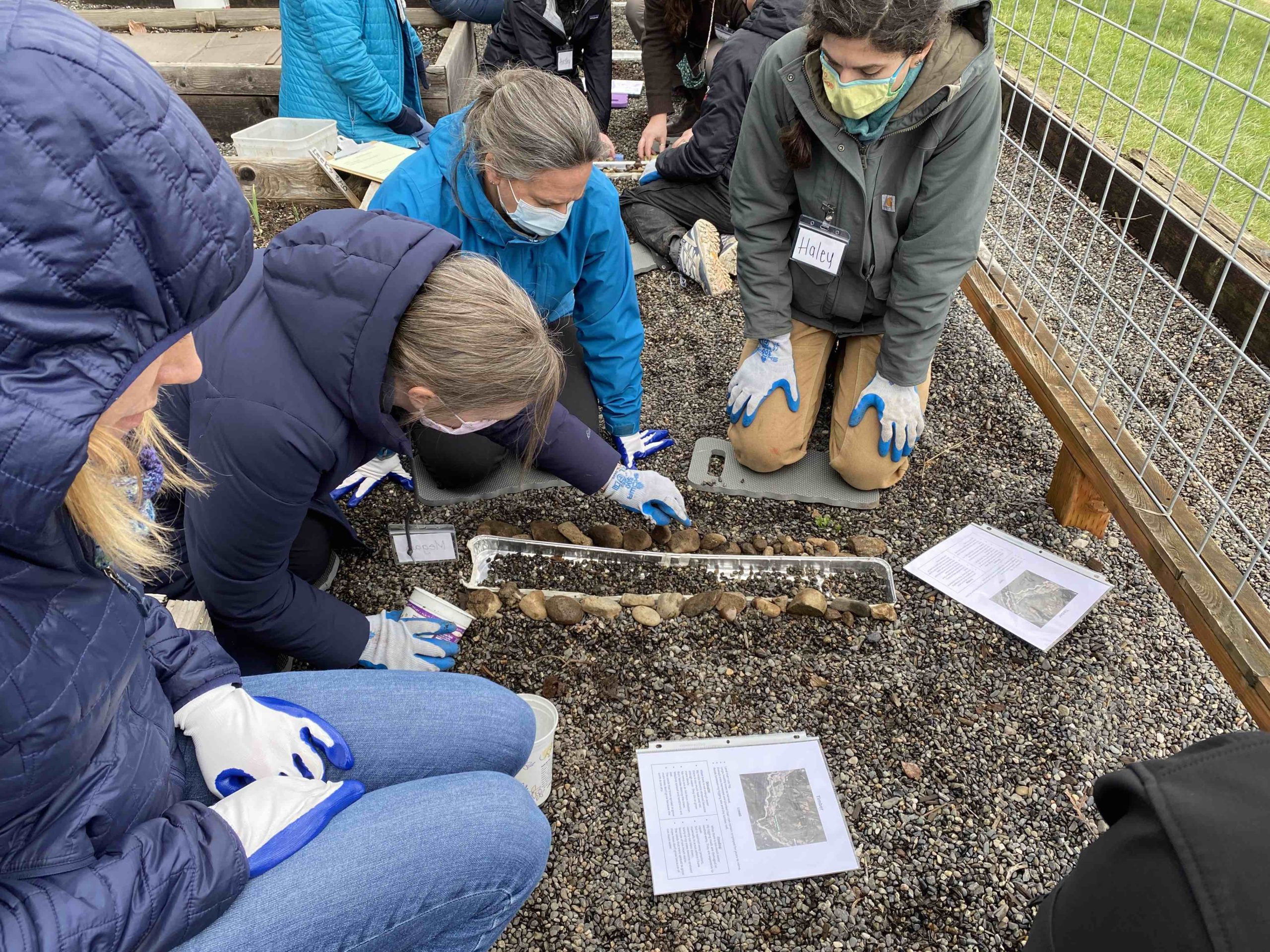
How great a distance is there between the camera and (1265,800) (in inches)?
30.5

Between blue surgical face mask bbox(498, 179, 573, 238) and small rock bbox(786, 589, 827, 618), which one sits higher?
blue surgical face mask bbox(498, 179, 573, 238)

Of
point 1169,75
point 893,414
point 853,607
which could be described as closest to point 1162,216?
point 1169,75

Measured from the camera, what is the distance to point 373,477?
2568mm

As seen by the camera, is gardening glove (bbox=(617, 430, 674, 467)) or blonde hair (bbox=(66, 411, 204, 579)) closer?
blonde hair (bbox=(66, 411, 204, 579))

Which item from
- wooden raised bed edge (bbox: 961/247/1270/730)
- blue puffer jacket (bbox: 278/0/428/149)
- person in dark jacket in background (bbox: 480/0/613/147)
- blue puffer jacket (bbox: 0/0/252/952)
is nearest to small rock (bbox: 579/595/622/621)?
blue puffer jacket (bbox: 0/0/252/952)

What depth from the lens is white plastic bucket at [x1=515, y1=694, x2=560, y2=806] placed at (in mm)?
1632

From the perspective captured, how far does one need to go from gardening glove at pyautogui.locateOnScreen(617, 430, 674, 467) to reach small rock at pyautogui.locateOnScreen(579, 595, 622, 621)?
1.70ft

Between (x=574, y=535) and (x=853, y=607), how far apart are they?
794mm

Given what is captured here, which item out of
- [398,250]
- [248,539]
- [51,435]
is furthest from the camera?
[248,539]

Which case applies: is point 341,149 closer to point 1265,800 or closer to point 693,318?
point 693,318

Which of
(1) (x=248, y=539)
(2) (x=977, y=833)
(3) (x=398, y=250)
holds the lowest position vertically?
(2) (x=977, y=833)

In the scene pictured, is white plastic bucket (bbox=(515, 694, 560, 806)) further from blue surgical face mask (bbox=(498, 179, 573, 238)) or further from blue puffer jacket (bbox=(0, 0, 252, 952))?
blue surgical face mask (bbox=(498, 179, 573, 238))

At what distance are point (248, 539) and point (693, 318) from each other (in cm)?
227

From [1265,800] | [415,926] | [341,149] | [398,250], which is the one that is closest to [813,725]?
[415,926]
